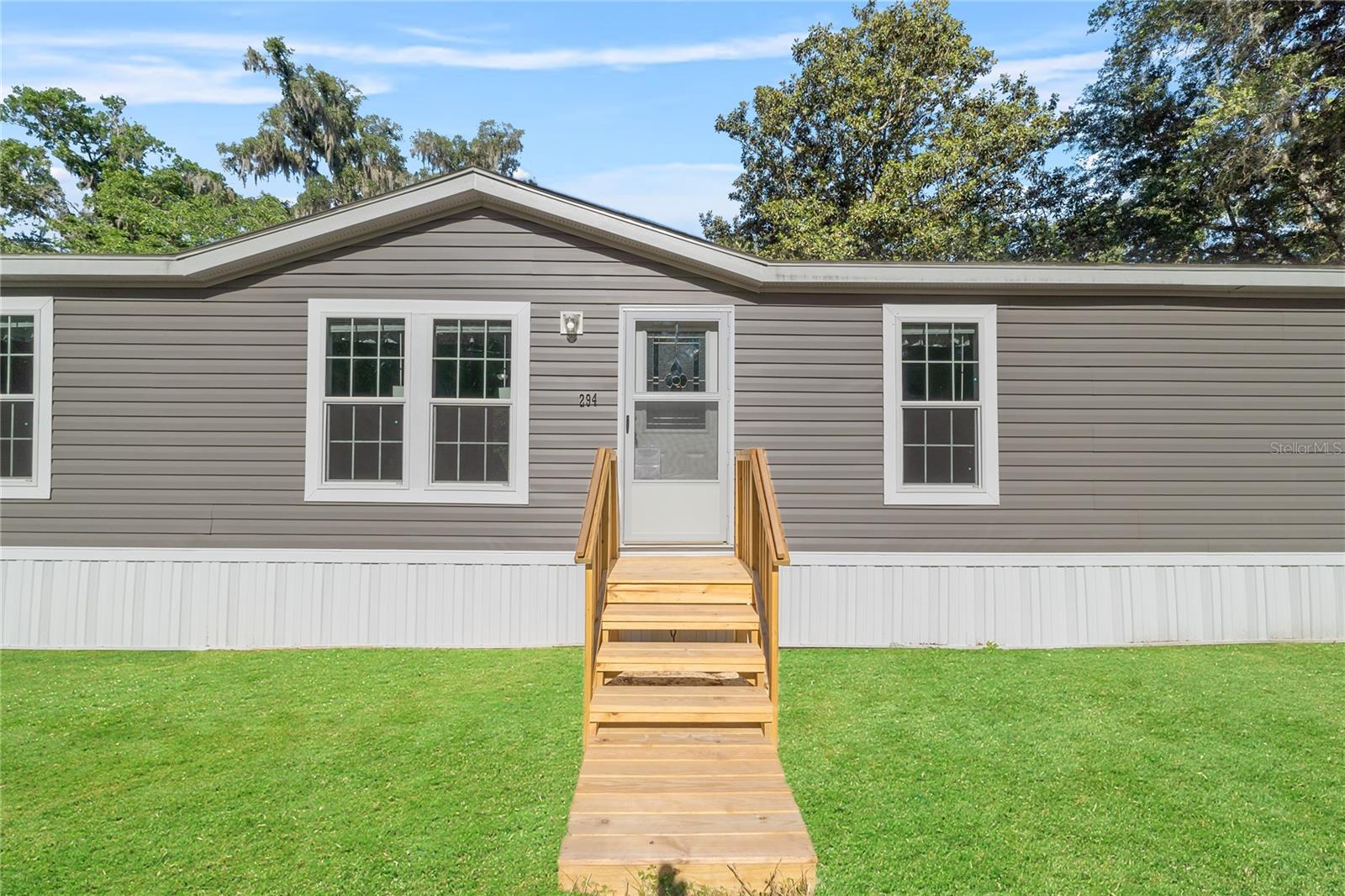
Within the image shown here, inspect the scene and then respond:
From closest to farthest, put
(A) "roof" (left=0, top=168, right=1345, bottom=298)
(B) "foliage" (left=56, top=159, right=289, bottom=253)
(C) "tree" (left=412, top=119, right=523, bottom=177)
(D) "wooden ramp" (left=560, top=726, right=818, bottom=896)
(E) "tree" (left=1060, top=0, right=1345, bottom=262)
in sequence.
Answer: (D) "wooden ramp" (left=560, top=726, right=818, bottom=896) → (A) "roof" (left=0, top=168, right=1345, bottom=298) → (E) "tree" (left=1060, top=0, right=1345, bottom=262) → (B) "foliage" (left=56, top=159, right=289, bottom=253) → (C) "tree" (left=412, top=119, right=523, bottom=177)

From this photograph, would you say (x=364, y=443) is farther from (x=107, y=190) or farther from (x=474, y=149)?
(x=474, y=149)

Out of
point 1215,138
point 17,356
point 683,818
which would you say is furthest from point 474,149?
point 683,818

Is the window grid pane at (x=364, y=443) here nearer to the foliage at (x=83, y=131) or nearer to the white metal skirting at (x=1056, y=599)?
the white metal skirting at (x=1056, y=599)

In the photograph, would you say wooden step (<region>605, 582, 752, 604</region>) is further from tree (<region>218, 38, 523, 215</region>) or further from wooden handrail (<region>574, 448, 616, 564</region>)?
tree (<region>218, 38, 523, 215</region>)

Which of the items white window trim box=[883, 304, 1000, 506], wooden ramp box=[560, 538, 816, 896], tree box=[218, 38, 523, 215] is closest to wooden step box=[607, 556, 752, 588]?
wooden ramp box=[560, 538, 816, 896]

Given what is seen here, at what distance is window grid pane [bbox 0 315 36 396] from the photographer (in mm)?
5953

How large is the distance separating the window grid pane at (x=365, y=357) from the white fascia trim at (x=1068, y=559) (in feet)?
11.9

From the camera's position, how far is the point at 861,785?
3.57m

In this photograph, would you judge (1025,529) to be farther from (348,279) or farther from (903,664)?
(348,279)

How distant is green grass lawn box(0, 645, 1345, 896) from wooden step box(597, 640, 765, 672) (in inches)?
19.6

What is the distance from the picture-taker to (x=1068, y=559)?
6.07 metres

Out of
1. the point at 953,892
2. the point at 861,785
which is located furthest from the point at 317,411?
the point at 953,892

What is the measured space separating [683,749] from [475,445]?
3.21m

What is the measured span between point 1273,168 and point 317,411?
1581 centimetres
